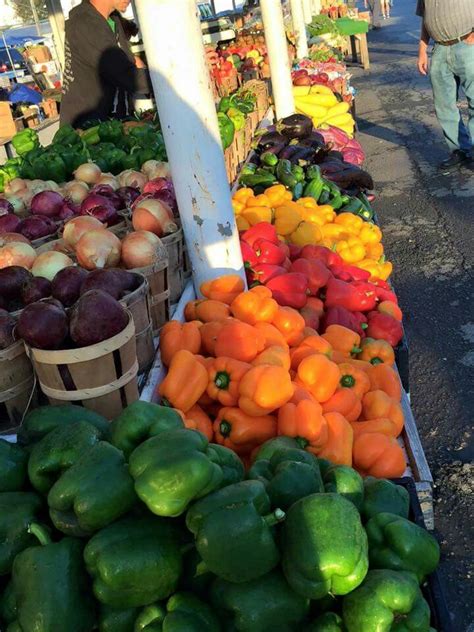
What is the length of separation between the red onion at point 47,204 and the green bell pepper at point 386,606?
269 centimetres

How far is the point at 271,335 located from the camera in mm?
2691

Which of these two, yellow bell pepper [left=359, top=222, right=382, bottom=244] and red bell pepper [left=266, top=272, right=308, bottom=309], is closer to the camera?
red bell pepper [left=266, top=272, right=308, bottom=309]

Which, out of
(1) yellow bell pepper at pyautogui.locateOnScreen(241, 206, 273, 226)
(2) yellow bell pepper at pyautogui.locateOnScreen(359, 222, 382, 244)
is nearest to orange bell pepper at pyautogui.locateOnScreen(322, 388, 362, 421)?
(1) yellow bell pepper at pyautogui.locateOnScreen(241, 206, 273, 226)

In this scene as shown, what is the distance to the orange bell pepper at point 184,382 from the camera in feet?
7.90

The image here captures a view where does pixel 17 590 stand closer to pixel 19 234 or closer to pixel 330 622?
pixel 330 622

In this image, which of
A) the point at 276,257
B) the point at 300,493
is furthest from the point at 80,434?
the point at 276,257

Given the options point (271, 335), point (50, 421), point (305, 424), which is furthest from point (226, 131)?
point (50, 421)

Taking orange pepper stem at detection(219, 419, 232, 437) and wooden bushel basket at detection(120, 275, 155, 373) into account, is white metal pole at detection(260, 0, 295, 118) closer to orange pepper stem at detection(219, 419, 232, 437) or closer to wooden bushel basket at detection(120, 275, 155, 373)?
wooden bushel basket at detection(120, 275, 155, 373)

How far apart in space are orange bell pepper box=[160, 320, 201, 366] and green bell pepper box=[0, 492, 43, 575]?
1.15 metres

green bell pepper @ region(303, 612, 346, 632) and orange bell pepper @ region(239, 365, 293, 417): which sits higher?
green bell pepper @ region(303, 612, 346, 632)

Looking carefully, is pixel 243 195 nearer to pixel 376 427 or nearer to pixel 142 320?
pixel 142 320

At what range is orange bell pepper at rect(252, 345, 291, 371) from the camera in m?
2.47

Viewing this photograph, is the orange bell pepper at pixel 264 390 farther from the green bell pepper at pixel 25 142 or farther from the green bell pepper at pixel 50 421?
the green bell pepper at pixel 25 142

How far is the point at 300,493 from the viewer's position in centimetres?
152
